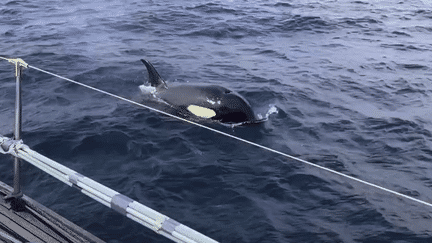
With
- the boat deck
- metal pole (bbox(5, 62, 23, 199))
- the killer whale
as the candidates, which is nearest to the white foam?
the killer whale

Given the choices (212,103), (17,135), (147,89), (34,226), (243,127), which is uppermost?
(17,135)

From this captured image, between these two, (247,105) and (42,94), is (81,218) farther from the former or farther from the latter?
(42,94)

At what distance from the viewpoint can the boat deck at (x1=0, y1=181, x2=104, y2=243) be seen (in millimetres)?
4020

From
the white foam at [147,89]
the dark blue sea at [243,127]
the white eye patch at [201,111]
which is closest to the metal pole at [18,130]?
the dark blue sea at [243,127]

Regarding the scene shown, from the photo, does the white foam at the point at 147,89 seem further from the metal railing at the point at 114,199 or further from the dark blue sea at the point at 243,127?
the metal railing at the point at 114,199

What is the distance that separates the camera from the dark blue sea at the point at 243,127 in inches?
233

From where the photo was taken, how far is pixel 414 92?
10789mm

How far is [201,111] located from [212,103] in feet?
0.89

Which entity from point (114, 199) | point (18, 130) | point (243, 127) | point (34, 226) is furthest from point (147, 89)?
point (114, 199)

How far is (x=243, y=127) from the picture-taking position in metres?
8.41

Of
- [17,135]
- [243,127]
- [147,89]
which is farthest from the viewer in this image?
[147,89]

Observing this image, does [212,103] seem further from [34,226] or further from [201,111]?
[34,226]

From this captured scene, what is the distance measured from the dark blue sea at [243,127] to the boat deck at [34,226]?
1147 mm

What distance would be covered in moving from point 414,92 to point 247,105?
488 centimetres
